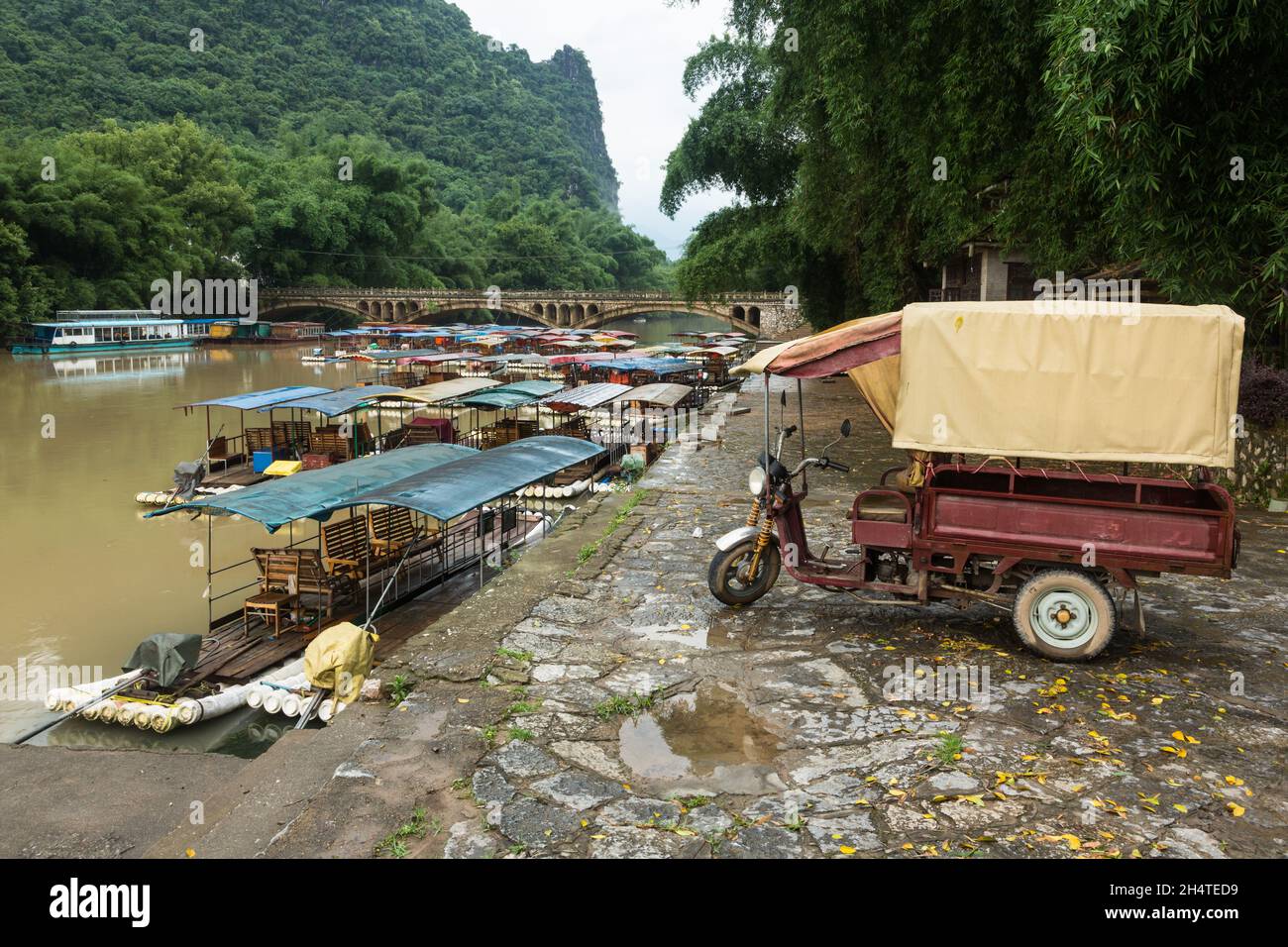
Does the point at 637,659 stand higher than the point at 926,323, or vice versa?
the point at 926,323

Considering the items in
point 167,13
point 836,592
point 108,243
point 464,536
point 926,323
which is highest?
point 167,13

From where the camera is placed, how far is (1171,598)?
7344 mm

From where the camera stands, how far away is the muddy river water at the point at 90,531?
11.8 m

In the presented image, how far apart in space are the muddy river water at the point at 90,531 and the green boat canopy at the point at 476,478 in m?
4.12

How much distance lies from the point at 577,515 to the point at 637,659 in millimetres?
5140

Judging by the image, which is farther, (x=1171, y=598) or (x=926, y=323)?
(x=1171, y=598)

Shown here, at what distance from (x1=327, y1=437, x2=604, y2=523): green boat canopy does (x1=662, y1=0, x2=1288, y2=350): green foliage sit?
22.8 feet

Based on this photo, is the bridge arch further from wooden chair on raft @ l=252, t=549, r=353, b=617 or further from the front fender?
the front fender

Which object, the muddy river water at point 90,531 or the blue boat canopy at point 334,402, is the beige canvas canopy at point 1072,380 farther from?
the blue boat canopy at point 334,402

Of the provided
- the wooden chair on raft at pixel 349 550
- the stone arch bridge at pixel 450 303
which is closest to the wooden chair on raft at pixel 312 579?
the wooden chair on raft at pixel 349 550

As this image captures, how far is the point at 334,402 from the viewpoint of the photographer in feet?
68.7
